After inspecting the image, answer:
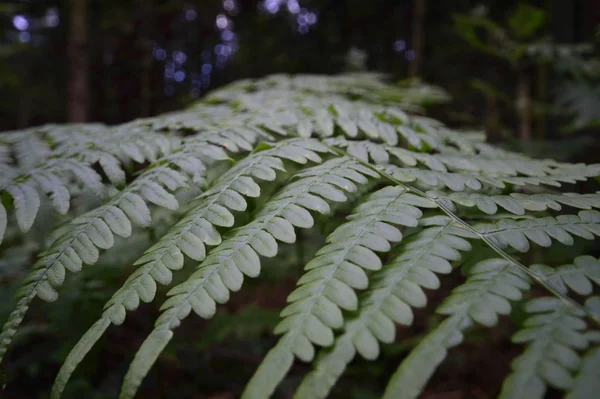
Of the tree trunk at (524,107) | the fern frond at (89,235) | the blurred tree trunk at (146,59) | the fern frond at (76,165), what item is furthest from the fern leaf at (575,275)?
the blurred tree trunk at (146,59)

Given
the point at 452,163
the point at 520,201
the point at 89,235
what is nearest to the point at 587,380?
the point at 520,201

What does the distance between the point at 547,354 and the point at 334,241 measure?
0.44 meters

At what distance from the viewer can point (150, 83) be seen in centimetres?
495

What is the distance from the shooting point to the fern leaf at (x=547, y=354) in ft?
1.72

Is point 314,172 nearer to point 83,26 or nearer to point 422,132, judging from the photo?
point 422,132

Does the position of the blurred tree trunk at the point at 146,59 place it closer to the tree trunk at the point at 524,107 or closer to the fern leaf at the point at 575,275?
the tree trunk at the point at 524,107

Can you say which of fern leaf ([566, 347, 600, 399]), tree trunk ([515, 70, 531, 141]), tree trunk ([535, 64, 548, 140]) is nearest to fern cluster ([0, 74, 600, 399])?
fern leaf ([566, 347, 600, 399])

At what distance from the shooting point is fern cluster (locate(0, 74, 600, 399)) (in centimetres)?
61

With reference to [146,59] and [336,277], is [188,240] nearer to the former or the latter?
[336,277]

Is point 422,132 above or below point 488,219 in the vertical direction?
above

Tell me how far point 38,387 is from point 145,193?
2.27 meters

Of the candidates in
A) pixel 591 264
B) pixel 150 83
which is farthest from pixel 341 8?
pixel 591 264

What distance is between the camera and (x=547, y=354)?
0.55 metres

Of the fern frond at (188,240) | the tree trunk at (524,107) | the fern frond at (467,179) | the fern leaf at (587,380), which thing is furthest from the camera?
the tree trunk at (524,107)
